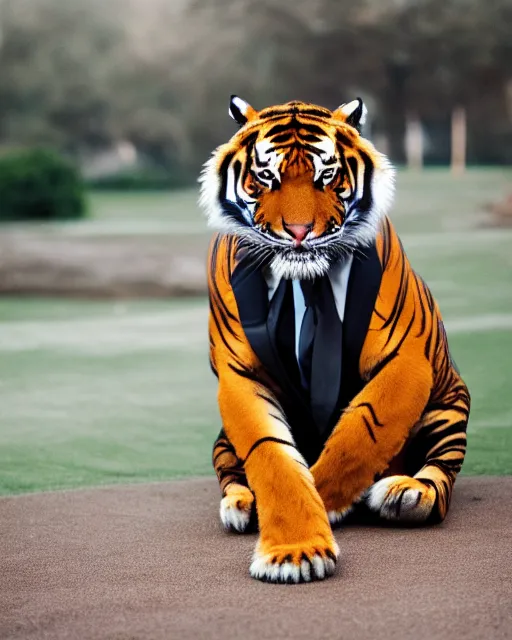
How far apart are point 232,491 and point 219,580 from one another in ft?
1.48

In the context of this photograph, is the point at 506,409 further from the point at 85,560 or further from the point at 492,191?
the point at 492,191

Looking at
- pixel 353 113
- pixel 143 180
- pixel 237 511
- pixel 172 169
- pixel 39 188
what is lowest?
pixel 39 188

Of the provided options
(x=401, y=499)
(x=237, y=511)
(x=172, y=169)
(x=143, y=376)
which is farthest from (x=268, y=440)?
(x=172, y=169)

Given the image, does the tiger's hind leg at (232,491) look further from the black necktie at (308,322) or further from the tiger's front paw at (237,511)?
the black necktie at (308,322)

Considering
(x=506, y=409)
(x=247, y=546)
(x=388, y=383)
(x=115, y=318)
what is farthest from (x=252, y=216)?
(x=115, y=318)

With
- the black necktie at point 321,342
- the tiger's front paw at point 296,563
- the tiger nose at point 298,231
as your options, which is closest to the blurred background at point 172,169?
the black necktie at point 321,342

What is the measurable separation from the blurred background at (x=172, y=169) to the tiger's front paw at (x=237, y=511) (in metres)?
1.35

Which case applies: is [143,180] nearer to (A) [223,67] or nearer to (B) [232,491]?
(A) [223,67]

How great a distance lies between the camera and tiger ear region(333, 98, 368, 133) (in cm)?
283

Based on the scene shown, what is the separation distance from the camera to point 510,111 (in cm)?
1017

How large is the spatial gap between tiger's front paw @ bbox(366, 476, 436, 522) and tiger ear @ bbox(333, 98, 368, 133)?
869 millimetres

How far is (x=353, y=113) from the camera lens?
2.84m

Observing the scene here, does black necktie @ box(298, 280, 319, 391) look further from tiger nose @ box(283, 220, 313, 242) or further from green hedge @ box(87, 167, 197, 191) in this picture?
green hedge @ box(87, 167, 197, 191)

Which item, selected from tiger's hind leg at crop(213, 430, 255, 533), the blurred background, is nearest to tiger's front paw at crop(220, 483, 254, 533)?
tiger's hind leg at crop(213, 430, 255, 533)
